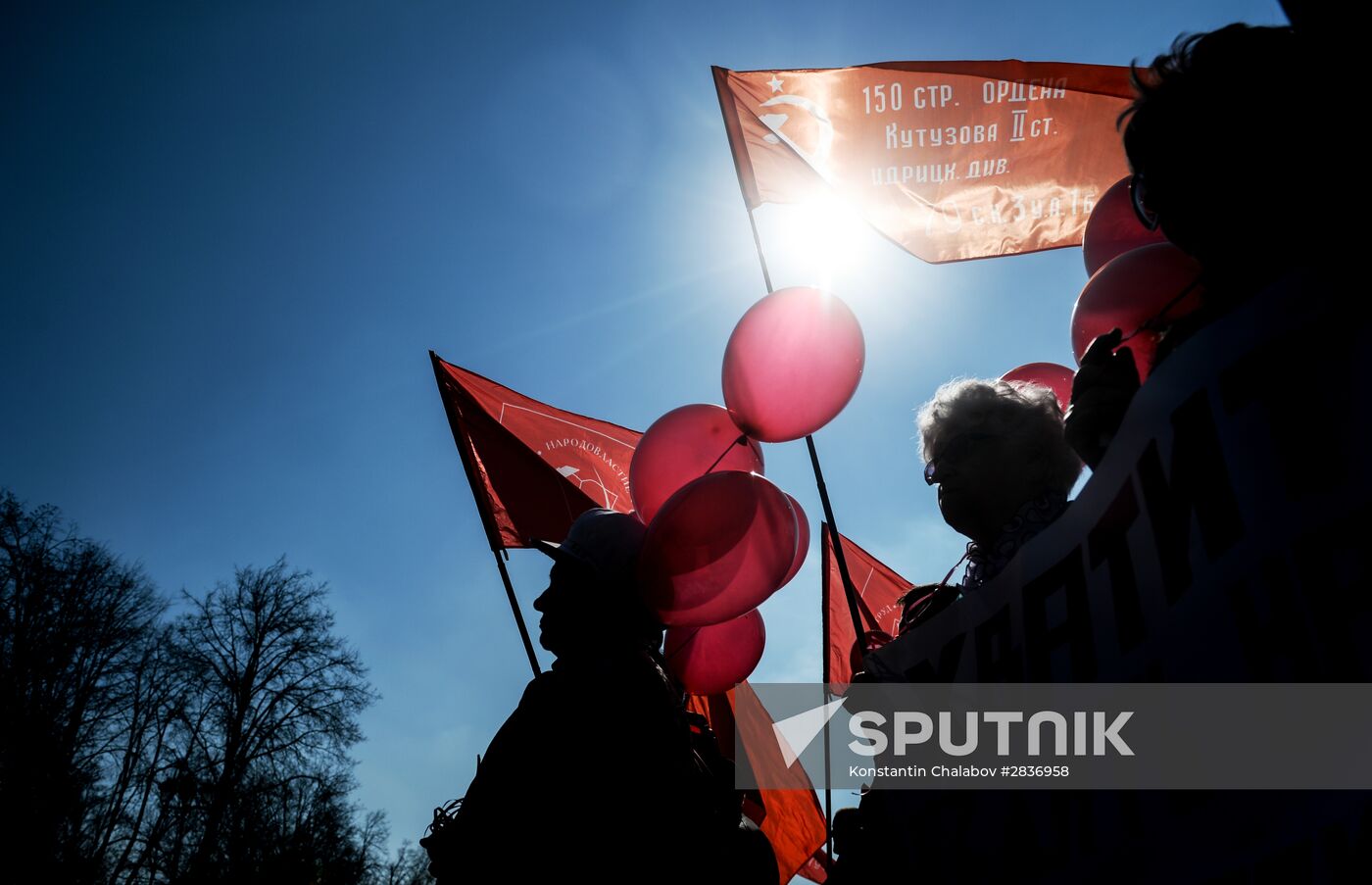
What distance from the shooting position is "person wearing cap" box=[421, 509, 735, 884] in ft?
5.66

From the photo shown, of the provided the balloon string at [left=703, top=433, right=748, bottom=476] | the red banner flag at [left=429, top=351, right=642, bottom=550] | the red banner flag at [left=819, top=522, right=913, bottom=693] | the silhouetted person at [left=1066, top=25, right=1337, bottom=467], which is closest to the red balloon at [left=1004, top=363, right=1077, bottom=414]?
the balloon string at [left=703, top=433, right=748, bottom=476]

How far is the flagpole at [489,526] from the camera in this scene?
3.61m

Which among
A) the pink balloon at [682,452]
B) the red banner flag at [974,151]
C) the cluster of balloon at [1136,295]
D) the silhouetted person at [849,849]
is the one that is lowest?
the silhouetted person at [849,849]

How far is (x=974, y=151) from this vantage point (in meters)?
3.74

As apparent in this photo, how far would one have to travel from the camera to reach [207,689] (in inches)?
556

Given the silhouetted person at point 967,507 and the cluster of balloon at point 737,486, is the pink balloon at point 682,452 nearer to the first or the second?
the cluster of balloon at point 737,486

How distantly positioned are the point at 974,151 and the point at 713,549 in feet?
9.05

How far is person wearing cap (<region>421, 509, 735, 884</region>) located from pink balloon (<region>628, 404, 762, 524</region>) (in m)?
0.72

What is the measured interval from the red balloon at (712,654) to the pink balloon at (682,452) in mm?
506

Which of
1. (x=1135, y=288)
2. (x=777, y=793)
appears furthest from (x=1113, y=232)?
(x=777, y=793)

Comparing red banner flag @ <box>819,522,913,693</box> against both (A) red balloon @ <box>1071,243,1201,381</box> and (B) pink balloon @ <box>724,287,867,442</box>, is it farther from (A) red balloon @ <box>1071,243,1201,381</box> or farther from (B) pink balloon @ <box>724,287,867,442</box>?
(A) red balloon @ <box>1071,243,1201,381</box>

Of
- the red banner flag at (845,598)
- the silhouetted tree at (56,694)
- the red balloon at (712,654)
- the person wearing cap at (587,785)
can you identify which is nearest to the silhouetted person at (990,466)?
the person wearing cap at (587,785)

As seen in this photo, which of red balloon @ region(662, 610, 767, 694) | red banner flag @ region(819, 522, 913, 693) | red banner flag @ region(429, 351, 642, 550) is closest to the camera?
red balloon @ region(662, 610, 767, 694)

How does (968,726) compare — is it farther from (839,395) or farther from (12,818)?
(12,818)
